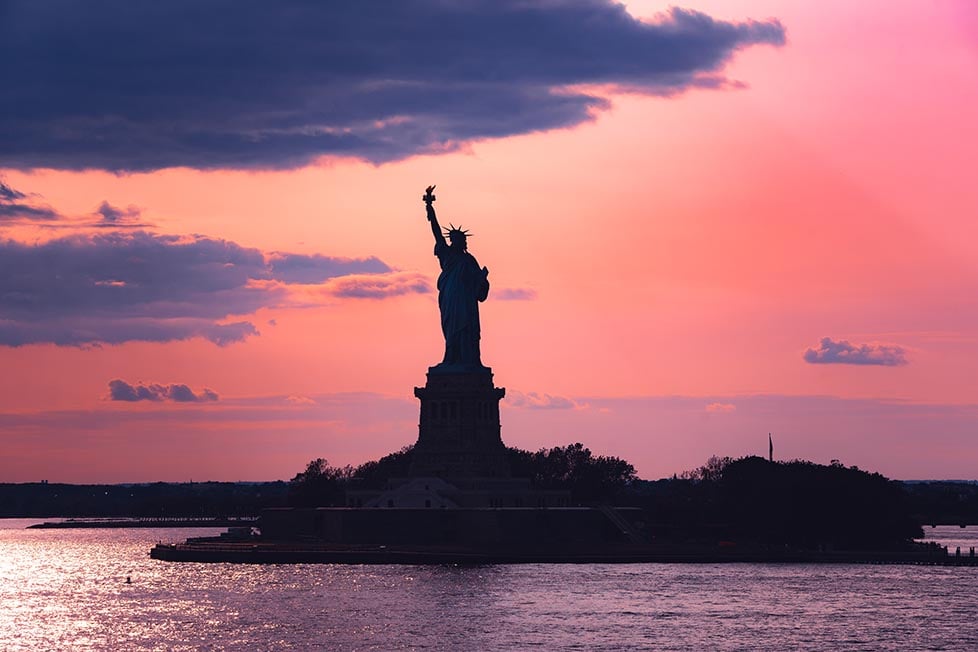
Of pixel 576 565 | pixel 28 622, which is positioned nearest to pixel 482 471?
pixel 576 565

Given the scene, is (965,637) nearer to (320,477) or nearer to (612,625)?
(612,625)

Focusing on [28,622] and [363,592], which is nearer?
[28,622]

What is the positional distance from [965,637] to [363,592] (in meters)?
30.2

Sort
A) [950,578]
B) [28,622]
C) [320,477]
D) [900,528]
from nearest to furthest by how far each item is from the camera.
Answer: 1. [28,622]
2. [950,578]
3. [900,528]
4. [320,477]

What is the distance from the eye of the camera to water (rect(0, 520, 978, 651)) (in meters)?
80.6

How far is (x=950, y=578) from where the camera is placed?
11288 cm

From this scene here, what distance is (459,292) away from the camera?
127188 millimetres

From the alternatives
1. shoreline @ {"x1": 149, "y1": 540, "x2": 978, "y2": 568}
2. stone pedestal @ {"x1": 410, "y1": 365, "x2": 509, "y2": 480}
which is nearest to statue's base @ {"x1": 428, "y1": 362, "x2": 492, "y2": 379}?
stone pedestal @ {"x1": 410, "y1": 365, "x2": 509, "y2": 480}

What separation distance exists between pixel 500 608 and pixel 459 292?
3987 centimetres

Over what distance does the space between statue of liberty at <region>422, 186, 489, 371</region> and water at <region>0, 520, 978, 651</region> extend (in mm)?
17972

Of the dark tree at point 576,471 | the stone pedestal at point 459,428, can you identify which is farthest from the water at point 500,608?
the dark tree at point 576,471

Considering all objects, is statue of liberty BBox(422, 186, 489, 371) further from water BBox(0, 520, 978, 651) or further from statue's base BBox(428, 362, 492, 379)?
water BBox(0, 520, 978, 651)

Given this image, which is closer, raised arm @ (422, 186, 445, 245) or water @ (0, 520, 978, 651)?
water @ (0, 520, 978, 651)

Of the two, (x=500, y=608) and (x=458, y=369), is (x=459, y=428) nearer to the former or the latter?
(x=458, y=369)
